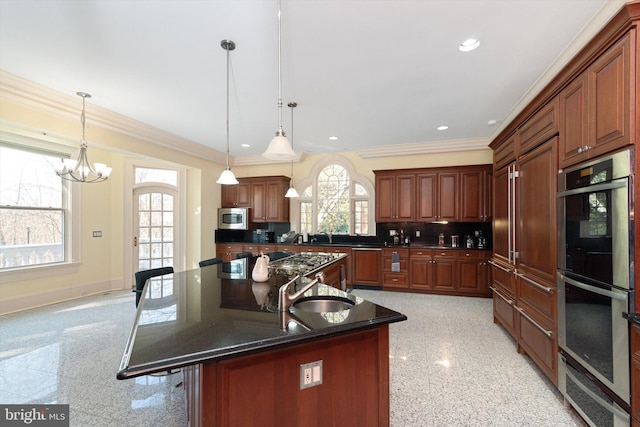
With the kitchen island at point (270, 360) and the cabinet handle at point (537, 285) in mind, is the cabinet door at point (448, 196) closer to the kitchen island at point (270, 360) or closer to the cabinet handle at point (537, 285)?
the cabinet handle at point (537, 285)

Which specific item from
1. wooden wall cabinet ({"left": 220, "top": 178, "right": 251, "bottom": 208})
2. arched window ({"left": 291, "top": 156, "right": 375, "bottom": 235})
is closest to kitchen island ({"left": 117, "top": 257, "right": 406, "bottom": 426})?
arched window ({"left": 291, "top": 156, "right": 375, "bottom": 235})

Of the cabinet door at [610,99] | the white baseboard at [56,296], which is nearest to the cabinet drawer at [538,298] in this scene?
the cabinet door at [610,99]

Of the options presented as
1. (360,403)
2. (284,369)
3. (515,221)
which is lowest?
(360,403)

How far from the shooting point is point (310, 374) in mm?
1238

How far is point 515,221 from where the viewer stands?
9.56ft

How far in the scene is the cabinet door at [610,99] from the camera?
153 centimetres

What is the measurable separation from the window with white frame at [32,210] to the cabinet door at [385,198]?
18.2 feet

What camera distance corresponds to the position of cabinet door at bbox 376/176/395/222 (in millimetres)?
A: 5527

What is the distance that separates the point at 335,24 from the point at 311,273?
82.2 inches

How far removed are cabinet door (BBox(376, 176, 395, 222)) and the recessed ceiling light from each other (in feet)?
10.4

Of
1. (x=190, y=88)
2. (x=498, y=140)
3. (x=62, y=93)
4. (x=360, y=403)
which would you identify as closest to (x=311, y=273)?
(x=360, y=403)

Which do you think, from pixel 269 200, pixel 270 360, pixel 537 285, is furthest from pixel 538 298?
pixel 269 200

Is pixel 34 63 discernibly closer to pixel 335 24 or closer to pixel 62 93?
pixel 62 93

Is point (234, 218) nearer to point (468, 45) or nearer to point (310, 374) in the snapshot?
point (468, 45)
